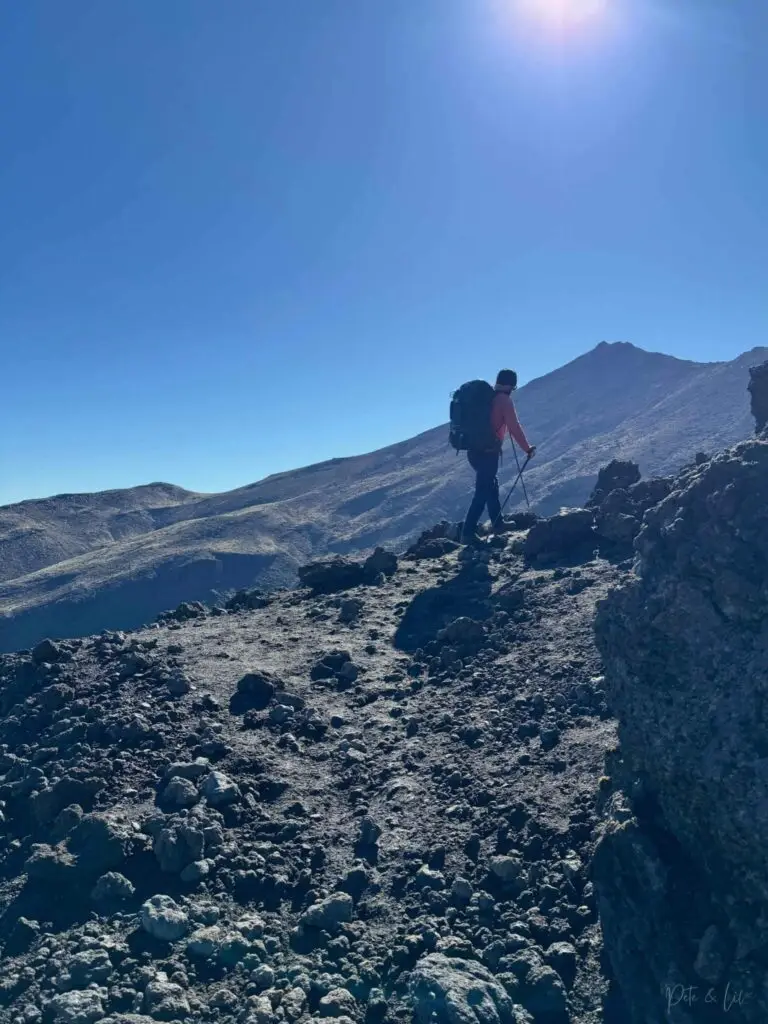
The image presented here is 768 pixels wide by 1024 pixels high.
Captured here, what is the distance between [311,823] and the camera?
21.0 feet

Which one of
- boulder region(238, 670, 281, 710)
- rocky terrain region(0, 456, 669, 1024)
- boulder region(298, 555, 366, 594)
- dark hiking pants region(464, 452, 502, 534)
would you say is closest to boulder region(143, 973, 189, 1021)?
rocky terrain region(0, 456, 669, 1024)

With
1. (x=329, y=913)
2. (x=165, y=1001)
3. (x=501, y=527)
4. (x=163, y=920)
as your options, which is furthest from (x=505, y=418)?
(x=165, y=1001)

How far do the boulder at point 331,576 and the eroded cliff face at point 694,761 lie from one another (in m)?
7.36

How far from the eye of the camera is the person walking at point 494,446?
1352 centimetres

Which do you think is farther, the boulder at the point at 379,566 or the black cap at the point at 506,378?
the black cap at the point at 506,378

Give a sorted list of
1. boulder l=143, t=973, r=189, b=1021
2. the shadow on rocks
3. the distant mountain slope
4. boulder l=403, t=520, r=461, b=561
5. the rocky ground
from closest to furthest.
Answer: boulder l=143, t=973, r=189, b=1021 < the rocky ground < the shadow on rocks < boulder l=403, t=520, r=461, b=561 < the distant mountain slope

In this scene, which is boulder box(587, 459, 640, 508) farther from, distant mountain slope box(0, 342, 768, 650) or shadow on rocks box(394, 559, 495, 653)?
distant mountain slope box(0, 342, 768, 650)

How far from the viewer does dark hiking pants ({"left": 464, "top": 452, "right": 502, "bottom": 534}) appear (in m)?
13.8

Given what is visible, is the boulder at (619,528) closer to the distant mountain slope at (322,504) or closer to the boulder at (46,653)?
the boulder at (46,653)

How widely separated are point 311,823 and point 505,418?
27.9 feet

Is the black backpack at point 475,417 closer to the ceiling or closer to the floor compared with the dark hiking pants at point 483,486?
closer to the ceiling

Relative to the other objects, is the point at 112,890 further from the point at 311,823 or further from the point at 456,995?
the point at 456,995

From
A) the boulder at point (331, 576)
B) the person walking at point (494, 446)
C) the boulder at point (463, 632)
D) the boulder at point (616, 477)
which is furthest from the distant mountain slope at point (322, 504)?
the boulder at point (463, 632)

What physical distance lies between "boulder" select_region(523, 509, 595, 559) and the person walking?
5.39 feet
